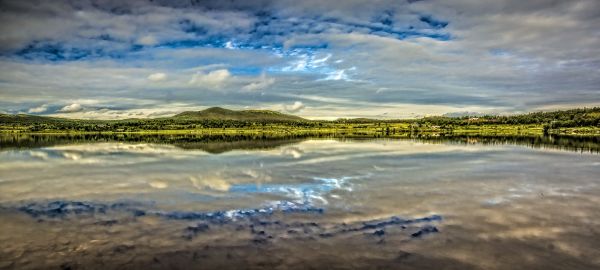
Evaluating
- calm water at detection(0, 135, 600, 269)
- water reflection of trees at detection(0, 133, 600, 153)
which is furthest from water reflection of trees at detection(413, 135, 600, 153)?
calm water at detection(0, 135, 600, 269)

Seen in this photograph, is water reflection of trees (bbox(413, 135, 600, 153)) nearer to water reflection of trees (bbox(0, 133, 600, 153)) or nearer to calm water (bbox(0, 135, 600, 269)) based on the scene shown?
water reflection of trees (bbox(0, 133, 600, 153))

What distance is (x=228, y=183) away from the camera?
20953 mm

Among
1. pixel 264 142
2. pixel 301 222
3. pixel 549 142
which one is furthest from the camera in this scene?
pixel 549 142

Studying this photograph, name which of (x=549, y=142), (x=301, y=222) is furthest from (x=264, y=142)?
(x=301, y=222)

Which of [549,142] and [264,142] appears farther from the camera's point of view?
[549,142]

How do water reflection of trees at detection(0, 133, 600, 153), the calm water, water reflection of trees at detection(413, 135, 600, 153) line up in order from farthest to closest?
water reflection of trees at detection(0, 133, 600, 153) < water reflection of trees at detection(413, 135, 600, 153) < the calm water

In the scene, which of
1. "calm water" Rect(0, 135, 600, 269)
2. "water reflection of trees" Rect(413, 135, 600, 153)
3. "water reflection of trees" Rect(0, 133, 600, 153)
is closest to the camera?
"calm water" Rect(0, 135, 600, 269)

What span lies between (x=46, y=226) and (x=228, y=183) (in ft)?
31.3

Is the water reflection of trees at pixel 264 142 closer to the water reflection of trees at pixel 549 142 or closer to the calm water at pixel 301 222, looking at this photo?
the water reflection of trees at pixel 549 142

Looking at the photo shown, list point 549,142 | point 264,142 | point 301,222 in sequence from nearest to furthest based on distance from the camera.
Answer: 1. point 301,222
2. point 264,142
3. point 549,142

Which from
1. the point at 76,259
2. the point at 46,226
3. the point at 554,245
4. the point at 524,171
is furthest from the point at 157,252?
the point at 524,171

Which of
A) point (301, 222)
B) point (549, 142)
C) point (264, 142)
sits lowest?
point (264, 142)

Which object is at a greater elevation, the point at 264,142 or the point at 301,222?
the point at 301,222

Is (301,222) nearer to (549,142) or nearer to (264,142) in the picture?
(264,142)
